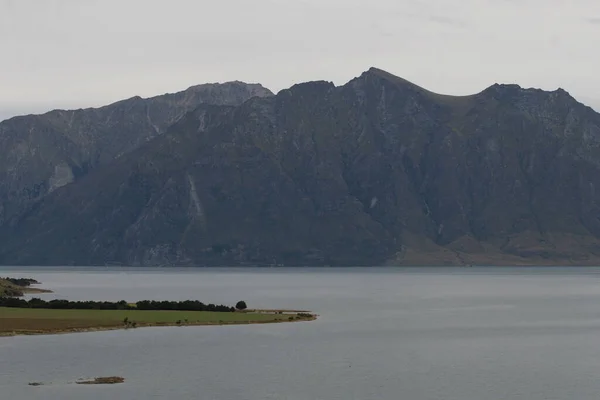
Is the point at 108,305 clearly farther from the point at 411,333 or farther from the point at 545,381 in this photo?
the point at 545,381

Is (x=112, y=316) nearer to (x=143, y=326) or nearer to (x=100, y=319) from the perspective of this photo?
(x=100, y=319)

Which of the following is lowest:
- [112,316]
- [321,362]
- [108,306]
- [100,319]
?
[321,362]

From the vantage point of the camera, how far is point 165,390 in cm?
7469

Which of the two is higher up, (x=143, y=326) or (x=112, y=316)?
(x=112, y=316)

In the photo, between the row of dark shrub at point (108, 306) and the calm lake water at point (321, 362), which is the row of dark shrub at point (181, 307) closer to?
the row of dark shrub at point (108, 306)

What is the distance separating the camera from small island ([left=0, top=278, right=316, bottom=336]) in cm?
11569

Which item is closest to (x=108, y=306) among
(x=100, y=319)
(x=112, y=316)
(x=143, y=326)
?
(x=112, y=316)

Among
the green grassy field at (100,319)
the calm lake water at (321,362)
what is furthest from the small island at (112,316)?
the calm lake water at (321,362)

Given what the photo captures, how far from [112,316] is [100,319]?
375 cm

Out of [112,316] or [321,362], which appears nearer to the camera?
[321,362]

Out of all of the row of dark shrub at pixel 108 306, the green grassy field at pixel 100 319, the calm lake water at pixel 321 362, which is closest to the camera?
the calm lake water at pixel 321 362

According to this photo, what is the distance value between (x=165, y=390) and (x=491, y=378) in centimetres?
2369

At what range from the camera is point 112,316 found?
12706cm

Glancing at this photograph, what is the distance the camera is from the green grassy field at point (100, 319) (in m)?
114
